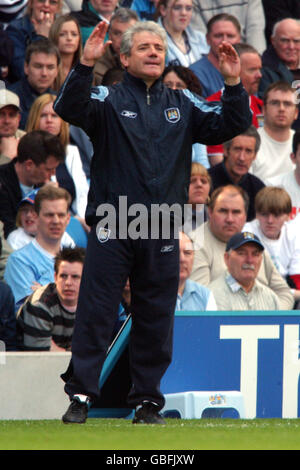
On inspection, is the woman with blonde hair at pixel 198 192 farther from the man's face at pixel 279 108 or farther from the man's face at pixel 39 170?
the man's face at pixel 279 108

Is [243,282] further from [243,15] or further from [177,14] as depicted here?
[243,15]

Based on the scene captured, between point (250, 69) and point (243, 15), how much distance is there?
1818 mm

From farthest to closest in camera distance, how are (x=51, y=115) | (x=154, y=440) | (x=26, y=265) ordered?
1. (x=51, y=115)
2. (x=26, y=265)
3. (x=154, y=440)

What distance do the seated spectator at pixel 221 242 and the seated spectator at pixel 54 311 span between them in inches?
57.5

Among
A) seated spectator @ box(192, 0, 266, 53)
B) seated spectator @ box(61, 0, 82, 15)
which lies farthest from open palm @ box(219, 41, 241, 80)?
seated spectator @ box(192, 0, 266, 53)

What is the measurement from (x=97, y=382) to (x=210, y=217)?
4.16 metres

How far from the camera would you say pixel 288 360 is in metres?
7.51

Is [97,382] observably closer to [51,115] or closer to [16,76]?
[51,115]

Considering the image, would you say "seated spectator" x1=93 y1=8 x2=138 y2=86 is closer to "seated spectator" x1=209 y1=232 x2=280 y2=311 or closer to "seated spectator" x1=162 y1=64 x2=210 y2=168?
"seated spectator" x1=162 y1=64 x2=210 y2=168

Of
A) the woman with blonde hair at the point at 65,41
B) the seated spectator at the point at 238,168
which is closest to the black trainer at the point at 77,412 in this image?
the seated spectator at the point at 238,168

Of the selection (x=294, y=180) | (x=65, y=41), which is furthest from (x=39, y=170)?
(x=294, y=180)

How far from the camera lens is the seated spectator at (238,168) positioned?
36.0ft
